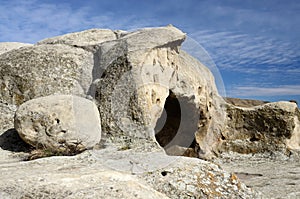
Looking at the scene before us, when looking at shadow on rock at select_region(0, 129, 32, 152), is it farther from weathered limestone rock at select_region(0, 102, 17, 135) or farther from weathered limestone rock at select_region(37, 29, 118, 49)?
weathered limestone rock at select_region(37, 29, 118, 49)

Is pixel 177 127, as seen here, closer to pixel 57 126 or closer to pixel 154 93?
pixel 154 93

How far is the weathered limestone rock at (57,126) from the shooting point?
9.84 metres

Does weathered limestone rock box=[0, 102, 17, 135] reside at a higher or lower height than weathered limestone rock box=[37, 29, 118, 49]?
lower

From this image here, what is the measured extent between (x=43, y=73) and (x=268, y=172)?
867cm

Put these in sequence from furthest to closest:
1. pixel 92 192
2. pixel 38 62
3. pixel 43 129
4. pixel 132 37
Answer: pixel 38 62, pixel 132 37, pixel 43 129, pixel 92 192

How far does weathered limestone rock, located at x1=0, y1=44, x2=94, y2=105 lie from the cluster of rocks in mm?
36

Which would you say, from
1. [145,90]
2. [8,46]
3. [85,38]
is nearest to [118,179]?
[145,90]

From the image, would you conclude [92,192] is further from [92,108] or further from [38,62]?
[38,62]

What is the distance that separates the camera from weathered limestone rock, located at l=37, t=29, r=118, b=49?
15141 millimetres

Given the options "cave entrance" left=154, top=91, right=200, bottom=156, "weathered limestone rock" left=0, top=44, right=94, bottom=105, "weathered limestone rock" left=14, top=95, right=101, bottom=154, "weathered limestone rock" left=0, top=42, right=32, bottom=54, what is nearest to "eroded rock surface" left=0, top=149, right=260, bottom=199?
"weathered limestone rock" left=14, top=95, right=101, bottom=154

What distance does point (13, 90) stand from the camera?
13367mm

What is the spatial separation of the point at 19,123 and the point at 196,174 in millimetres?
5240

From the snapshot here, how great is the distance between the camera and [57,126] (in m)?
9.91

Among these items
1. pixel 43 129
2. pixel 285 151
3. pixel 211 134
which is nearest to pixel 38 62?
pixel 43 129
